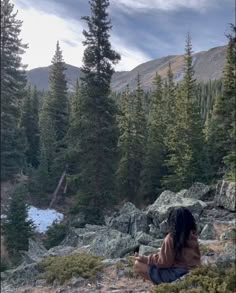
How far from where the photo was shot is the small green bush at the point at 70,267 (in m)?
11.4

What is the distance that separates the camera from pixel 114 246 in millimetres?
13188

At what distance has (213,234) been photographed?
14172 mm

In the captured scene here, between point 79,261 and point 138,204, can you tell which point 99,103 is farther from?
point 79,261

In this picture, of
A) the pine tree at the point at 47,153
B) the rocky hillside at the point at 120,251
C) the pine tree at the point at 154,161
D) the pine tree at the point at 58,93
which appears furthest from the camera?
the pine tree at the point at 58,93

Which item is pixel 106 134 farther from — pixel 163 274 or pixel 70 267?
pixel 163 274

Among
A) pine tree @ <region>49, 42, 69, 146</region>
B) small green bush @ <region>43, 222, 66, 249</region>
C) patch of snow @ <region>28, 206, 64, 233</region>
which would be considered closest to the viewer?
small green bush @ <region>43, 222, 66, 249</region>

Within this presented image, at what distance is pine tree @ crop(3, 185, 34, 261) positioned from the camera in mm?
21594

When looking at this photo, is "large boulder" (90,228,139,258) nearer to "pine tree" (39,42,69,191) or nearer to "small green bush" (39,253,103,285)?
"small green bush" (39,253,103,285)

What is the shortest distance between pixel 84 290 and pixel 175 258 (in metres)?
6.76

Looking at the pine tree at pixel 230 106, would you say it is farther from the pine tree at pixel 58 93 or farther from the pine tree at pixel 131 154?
the pine tree at pixel 58 93

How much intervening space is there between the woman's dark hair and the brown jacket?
44mm

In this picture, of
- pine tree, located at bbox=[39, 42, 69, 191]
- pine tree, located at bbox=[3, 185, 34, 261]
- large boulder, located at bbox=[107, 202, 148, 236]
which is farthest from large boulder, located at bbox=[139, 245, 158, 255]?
pine tree, located at bbox=[39, 42, 69, 191]

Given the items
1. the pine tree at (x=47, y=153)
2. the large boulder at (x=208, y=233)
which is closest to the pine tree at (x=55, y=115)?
the pine tree at (x=47, y=153)

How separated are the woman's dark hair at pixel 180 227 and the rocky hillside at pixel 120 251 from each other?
528 centimetres
